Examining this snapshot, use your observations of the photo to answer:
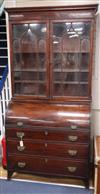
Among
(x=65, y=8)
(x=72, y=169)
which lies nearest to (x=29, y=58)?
(x=65, y=8)

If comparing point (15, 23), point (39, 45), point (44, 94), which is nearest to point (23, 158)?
point (44, 94)

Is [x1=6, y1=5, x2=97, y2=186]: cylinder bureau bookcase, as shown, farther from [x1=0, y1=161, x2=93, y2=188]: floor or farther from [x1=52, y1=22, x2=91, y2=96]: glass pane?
[x1=0, y1=161, x2=93, y2=188]: floor

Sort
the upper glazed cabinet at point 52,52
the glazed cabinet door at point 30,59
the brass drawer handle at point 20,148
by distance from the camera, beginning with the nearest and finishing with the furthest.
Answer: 1. the upper glazed cabinet at point 52,52
2. the glazed cabinet door at point 30,59
3. the brass drawer handle at point 20,148

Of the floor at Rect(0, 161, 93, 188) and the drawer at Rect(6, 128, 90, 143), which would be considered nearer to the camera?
the drawer at Rect(6, 128, 90, 143)

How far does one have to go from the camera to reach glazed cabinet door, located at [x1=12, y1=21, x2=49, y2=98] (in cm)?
253

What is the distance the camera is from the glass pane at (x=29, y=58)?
2531 mm

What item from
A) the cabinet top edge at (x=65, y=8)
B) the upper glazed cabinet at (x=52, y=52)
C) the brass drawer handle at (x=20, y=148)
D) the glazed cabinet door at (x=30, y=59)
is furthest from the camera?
the brass drawer handle at (x=20, y=148)

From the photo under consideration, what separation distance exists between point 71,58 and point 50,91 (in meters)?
0.44

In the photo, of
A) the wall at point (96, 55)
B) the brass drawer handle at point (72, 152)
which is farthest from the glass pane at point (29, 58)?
the brass drawer handle at point (72, 152)

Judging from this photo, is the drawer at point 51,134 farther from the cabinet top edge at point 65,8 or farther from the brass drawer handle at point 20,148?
the cabinet top edge at point 65,8

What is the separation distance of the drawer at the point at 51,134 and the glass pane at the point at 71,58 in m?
0.44

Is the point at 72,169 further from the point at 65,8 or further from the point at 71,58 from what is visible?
the point at 65,8

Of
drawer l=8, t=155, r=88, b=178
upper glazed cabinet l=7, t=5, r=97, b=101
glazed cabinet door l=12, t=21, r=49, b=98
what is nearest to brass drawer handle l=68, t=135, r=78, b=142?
drawer l=8, t=155, r=88, b=178

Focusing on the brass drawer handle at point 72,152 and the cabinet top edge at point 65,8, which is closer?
the cabinet top edge at point 65,8
